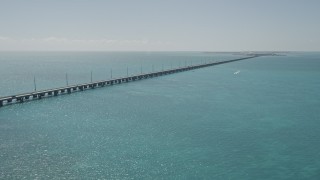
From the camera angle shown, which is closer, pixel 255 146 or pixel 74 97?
pixel 255 146

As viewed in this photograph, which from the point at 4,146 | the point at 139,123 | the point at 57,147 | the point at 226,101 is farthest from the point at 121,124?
the point at 226,101

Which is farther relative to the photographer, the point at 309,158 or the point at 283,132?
the point at 283,132

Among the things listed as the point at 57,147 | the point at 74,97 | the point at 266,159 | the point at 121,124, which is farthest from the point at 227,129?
the point at 74,97

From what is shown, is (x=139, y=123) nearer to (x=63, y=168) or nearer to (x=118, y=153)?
(x=118, y=153)

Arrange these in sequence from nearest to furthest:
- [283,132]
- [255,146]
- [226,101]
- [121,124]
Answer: [255,146] → [283,132] → [121,124] → [226,101]

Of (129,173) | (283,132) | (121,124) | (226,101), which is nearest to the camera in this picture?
(129,173)

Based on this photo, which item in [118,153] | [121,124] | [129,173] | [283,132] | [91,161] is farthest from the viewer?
[121,124]

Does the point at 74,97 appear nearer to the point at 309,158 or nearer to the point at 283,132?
the point at 283,132

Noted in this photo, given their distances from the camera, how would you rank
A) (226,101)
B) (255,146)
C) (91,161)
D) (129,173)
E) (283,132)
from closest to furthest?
(129,173) < (91,161) < (255,146) < (283,132) < (226,101)
